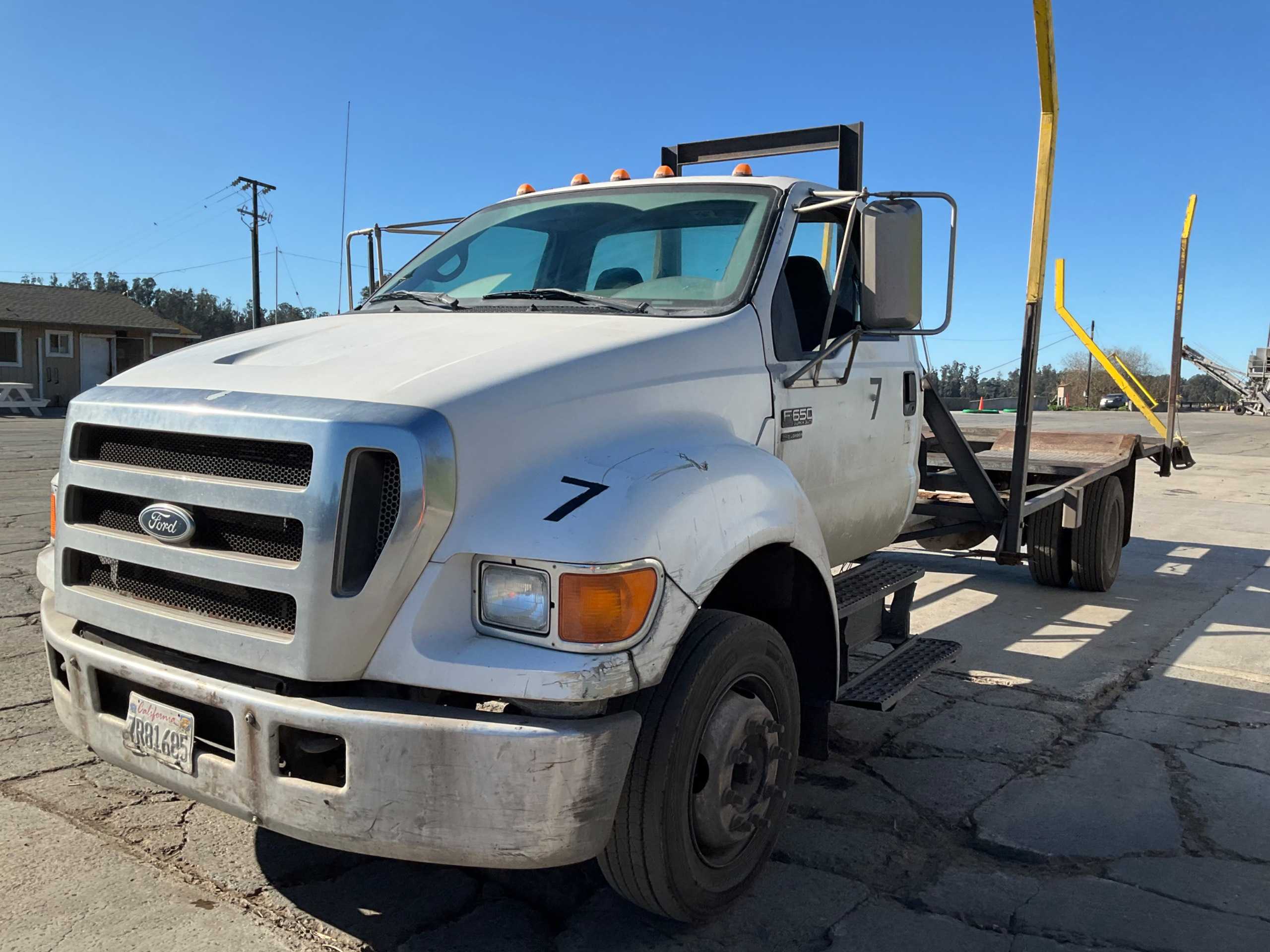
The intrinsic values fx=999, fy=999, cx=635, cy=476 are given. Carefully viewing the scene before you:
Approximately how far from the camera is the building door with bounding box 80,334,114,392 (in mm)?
37812

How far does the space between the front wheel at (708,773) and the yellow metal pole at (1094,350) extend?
6.42m

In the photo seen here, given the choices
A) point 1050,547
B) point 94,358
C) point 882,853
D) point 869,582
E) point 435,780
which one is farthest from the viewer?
point 94,358

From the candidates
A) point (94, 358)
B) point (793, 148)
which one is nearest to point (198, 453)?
point (793, 148)

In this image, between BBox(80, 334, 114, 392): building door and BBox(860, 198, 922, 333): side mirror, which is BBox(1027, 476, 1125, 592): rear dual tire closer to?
BBox(860, 198, 922, 333): side mirror

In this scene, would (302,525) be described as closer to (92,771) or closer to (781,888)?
(781,888)

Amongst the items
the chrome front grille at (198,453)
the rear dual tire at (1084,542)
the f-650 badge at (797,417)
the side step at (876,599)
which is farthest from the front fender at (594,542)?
the rear dual tire at (1084,542)

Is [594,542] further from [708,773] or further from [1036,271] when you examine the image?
[1036,271]

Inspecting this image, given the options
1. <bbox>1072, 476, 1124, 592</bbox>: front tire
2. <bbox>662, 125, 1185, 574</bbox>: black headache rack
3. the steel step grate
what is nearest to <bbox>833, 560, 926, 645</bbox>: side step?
the steel step grate

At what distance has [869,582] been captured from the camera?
417cm

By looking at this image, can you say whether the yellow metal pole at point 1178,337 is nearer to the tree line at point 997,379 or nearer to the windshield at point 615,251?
the windshield at point 615,251

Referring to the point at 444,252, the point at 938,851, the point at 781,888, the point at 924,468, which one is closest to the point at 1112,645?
the point at 924,468

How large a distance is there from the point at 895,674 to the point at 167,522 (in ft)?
8.80

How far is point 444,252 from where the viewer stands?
4.20 metres

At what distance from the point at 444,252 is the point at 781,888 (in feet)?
9.12
